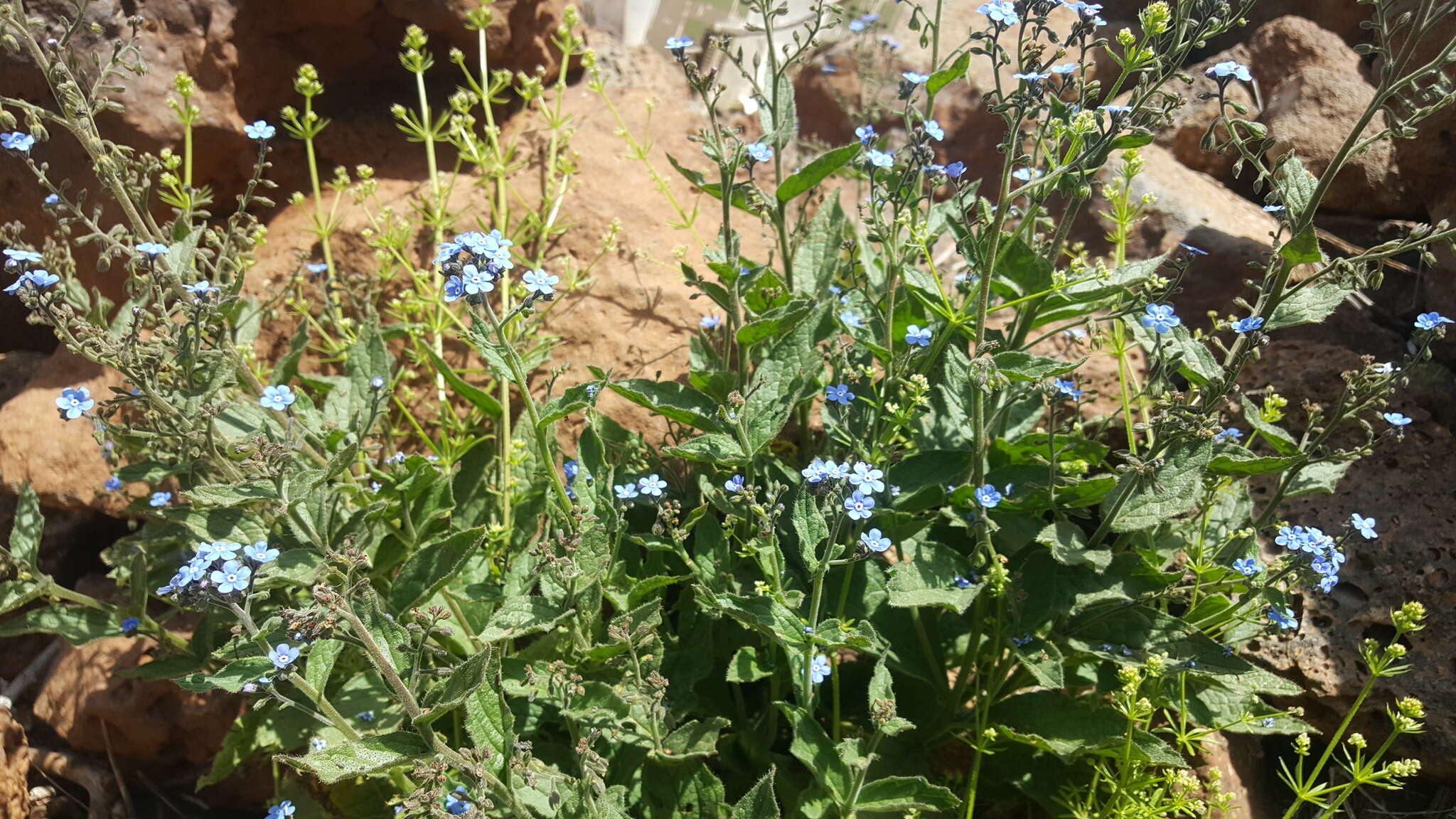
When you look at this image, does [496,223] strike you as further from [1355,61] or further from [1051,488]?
[1355,61]

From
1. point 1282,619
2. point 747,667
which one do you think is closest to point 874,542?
point 747,667

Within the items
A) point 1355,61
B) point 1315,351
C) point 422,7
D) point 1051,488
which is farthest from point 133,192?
point 1355,61

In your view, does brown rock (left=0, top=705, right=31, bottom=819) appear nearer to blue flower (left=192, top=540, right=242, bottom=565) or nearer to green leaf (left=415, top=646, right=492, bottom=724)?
blue flower (left=192, top=540, right=242, bottom=565)

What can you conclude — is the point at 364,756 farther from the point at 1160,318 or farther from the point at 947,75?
the point at 947,75

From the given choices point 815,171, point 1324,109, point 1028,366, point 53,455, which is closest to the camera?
point 1028,366

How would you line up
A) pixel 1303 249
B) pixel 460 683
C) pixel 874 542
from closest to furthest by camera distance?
pixel 460 683 < pixel 1303 249 < pixel 874 542

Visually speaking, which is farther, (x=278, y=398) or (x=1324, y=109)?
(x=1324, y=109)

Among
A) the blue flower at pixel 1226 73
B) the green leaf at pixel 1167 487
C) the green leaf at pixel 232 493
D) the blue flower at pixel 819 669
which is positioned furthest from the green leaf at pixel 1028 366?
the green leaf at pixel 232 493
